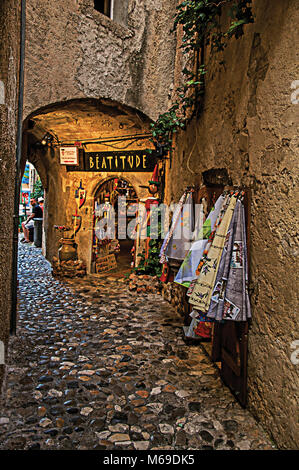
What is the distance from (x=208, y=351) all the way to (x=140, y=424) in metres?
1.65

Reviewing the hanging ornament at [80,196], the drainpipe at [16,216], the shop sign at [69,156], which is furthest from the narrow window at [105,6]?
the hanging ornament at [80,196]

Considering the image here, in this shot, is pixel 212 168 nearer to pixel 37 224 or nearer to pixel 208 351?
pixel 208 351

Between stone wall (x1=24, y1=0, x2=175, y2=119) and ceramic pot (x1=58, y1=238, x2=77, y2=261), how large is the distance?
378 centimetres

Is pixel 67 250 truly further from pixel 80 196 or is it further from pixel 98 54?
pixel 98 54

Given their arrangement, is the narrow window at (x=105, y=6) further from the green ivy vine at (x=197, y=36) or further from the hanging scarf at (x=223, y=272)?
the hanging scarf at (x=223, y=272)

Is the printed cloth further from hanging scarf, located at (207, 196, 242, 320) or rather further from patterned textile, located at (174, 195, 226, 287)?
hanging scarf, located at (207, 196, 242, 320)

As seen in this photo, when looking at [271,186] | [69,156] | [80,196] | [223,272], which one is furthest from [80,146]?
[271,186]

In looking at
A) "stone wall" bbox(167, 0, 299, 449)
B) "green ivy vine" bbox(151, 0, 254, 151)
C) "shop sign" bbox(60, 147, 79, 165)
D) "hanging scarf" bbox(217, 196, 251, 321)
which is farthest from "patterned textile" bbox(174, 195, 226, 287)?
"shop sign" bbox(60, 147, 79, 165)

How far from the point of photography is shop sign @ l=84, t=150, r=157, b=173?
7375 millimetres

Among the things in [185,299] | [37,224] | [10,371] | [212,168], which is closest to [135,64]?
[212,168]

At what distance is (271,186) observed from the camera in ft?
8.04

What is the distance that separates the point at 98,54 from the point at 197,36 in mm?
2044

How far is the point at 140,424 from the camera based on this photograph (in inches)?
101

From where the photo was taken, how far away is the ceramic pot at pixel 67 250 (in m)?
8.23
